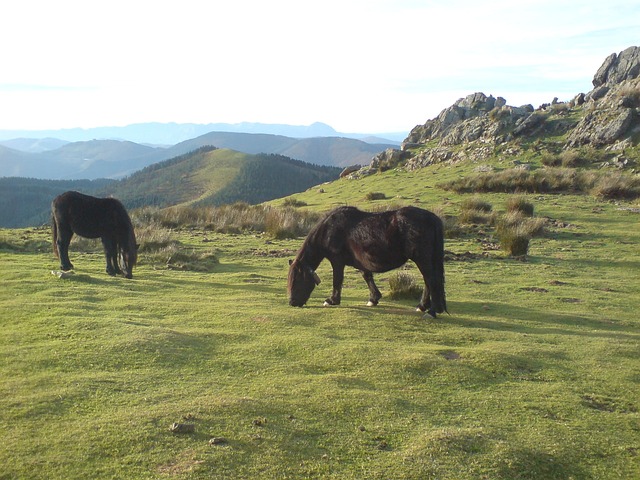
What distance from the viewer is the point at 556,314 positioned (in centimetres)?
940

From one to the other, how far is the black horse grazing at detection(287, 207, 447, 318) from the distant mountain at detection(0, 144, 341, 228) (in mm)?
108128

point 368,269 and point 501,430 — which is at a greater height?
point 368,269

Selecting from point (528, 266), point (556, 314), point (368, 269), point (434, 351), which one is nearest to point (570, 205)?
point (528, 266)

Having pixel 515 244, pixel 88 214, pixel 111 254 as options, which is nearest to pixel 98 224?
pixel 88 214

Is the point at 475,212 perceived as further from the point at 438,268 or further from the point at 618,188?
the point at 438,268

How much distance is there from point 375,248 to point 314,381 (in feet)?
11.7

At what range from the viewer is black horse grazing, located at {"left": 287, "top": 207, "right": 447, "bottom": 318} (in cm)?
881

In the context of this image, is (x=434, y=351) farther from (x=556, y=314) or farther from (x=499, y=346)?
→ (x=556, y=314)

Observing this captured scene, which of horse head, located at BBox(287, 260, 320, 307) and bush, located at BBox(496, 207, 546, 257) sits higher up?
bush, located at BBox(496, 207, 546, 257)

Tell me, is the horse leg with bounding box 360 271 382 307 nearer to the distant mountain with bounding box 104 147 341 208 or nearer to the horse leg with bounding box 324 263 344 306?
the horse leg with bounding box 324 263 344 306

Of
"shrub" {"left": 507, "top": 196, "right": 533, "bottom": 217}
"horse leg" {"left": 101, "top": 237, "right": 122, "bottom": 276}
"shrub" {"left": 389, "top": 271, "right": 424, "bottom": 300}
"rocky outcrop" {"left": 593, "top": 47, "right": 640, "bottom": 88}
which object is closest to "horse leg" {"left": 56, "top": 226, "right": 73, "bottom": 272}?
"horse leg" {"left": 101, "top": 237, "right": 122, "bottom": 276}

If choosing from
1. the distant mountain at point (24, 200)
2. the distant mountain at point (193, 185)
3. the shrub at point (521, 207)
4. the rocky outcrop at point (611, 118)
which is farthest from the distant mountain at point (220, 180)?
the shrub at point (521, 207)

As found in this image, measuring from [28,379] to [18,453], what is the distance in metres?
1.64

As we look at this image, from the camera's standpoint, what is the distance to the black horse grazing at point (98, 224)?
12.4 metres
